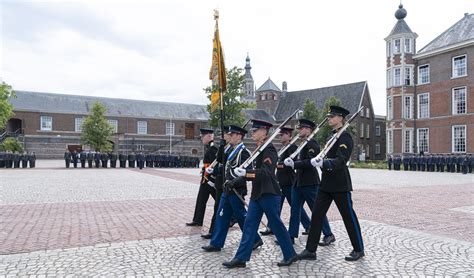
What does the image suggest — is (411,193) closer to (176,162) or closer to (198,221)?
(198,221)

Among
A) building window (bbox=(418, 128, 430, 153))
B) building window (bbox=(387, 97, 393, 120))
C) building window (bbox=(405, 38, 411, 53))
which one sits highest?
building window (bbox=(405, 38, 411, 53))

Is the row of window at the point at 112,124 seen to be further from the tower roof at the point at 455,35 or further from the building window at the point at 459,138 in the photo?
the building window at the point at 459,138

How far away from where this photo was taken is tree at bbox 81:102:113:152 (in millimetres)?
37094

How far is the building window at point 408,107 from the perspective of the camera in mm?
40750

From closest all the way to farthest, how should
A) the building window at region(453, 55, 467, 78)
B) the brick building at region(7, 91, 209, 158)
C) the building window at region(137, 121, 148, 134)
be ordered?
1. the building window at region(453, 55, 467, 78)
2. the brick building at region(7, 91, 209, 158)
3. the building window at region(137, 121, 148, 134)

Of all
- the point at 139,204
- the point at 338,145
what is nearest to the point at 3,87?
the point at 139,204

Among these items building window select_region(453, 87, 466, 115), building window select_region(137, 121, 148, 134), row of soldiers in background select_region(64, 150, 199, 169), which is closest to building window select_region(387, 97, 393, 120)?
building window select_region(453, 87, 466, 115)

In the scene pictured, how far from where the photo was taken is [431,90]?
3891cm

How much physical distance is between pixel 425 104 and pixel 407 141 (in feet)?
13.6

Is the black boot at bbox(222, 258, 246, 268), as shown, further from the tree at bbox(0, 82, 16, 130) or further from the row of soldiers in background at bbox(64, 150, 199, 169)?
the tree at bbox(0, 82, 16, 130)

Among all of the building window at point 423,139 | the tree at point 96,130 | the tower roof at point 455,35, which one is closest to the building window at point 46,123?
the tree at point 96,130

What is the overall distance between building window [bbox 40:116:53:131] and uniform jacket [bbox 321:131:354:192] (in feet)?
177

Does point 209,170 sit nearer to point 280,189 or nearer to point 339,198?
point 280,189

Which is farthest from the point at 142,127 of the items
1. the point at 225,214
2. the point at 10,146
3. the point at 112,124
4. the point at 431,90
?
the point at 225,214
